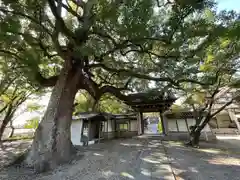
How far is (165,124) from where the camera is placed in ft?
39.7

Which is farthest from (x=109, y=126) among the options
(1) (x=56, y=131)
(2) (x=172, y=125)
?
(1) (x=56, y=131)

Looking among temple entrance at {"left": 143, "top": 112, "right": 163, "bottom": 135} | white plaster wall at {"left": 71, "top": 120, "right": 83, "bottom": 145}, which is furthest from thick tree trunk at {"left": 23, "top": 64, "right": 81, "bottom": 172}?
temple entrance at {"left": 143, "top": 112, "right": 163, "bottom": 135}

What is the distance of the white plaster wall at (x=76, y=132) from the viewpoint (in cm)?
965

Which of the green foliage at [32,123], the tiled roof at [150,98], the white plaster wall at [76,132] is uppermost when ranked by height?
the tiled roof at [150,98]

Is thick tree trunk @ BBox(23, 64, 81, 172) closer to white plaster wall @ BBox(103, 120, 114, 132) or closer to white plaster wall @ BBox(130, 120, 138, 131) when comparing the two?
white plaster wall @ BBox(103, 120, 114, 132)

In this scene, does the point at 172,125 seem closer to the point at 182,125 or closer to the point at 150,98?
the point at 182,125

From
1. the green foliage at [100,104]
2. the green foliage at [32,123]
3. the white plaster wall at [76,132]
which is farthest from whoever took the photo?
the green foliage at [32,123]

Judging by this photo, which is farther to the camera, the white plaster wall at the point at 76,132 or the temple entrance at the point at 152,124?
the temple entrance at the point at 152,124

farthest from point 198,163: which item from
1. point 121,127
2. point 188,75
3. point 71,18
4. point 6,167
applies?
point 121,127

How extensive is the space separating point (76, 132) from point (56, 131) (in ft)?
17.1

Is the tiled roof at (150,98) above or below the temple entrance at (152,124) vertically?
above

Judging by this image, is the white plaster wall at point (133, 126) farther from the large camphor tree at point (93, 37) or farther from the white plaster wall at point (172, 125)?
the large camphor tree at point (93, 37)

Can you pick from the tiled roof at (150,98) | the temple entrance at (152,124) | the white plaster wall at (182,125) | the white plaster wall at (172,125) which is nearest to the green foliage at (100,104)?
the tiled roof at (150,98)

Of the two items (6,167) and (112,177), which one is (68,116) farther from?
(112,177)
